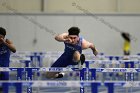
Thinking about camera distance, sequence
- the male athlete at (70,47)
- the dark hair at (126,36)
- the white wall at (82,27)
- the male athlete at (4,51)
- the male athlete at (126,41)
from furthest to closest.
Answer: the white wall at (82,27), the dark hair at (126,36), the male athlete at (126,41), the male athlete at (4,51), the male athlete at (70,47)

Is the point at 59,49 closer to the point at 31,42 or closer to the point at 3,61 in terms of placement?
the point at 31,42

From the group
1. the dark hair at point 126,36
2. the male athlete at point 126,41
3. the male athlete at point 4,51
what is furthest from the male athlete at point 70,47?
the dark hair at point 126,36

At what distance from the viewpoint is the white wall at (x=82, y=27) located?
19016mm

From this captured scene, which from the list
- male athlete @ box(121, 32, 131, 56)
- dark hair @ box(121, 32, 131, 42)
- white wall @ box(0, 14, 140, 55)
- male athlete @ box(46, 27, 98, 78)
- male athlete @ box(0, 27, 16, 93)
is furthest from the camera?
white wall @ box(0, 14, 140, 55)

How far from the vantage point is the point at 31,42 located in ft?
63.2

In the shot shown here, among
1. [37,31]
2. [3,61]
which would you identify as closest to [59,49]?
[37,31]

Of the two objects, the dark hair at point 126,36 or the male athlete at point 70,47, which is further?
the dark hair at point 126,36

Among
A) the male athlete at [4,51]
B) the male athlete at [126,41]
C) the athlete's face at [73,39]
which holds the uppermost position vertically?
the male athlete at [126,41]

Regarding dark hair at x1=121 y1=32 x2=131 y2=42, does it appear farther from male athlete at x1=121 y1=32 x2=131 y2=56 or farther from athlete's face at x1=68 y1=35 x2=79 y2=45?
athlete's face at x1=68 y1=35 x2=79 y2=45

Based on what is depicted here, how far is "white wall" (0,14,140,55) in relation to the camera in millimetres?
19016

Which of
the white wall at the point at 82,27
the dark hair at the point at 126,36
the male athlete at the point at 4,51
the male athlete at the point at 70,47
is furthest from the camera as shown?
the white wall at the point at 82,27

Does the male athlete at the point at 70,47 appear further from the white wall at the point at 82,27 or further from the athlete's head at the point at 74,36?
the white wall at the point at 82,27

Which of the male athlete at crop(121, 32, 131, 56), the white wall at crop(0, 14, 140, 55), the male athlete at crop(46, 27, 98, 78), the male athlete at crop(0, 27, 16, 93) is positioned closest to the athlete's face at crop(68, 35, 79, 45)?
the male athlete at crop(46, 27, 98, 78)

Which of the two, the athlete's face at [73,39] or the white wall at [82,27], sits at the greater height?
the white wall at [82,27]
